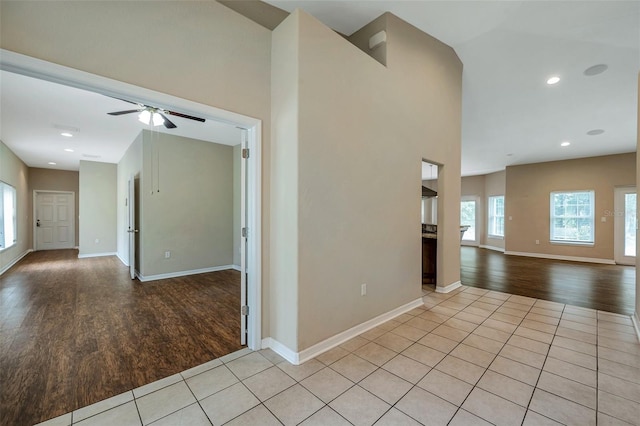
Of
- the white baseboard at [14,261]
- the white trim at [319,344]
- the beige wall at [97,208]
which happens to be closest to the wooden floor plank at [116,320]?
the white baseboard at [14,261]

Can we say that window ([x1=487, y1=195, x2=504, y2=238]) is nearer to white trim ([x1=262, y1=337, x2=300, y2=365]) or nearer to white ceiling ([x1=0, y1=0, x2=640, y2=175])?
white ceiling ([x1=0, y1=0, x2=640, y2=175])

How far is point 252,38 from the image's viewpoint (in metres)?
2.44

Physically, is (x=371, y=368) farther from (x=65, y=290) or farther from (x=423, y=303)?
(x=65, y=290)

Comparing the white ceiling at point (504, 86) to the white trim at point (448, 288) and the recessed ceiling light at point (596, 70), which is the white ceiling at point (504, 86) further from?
the white trim at point (448, 288)

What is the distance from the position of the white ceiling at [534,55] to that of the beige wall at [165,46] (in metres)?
0.79

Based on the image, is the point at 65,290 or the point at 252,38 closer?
the point at 252,38

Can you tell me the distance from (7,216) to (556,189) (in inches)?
573

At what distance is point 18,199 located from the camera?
6.98 metres

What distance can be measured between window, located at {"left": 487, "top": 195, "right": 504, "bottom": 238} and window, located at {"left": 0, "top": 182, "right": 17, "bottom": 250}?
1391cm

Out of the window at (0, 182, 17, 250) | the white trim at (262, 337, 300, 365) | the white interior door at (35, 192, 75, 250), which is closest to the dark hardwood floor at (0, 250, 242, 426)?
the white trim at (262, 337, 300, 365)

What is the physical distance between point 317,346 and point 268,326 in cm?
50

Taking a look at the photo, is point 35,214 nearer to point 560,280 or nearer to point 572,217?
point 560,280

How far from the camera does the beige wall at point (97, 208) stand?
25.4 feet

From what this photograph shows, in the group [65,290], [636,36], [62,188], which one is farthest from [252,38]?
[62,188]
